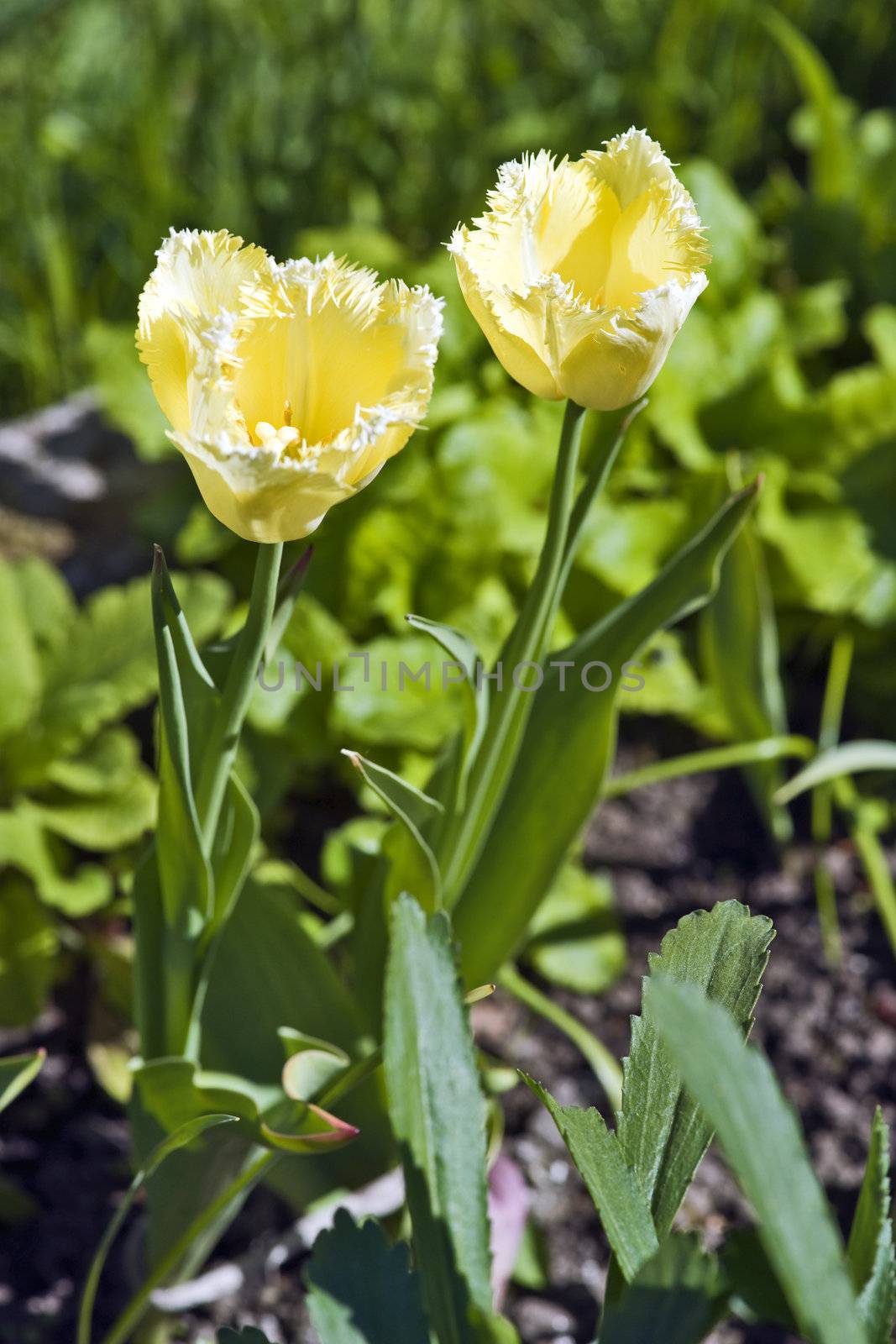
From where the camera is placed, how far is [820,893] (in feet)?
5.13

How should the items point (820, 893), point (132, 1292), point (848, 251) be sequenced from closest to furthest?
point (132, 1292) < point (820, 893) < point (848, 251)

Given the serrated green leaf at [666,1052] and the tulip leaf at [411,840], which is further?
the tulip leaf at [411,840]

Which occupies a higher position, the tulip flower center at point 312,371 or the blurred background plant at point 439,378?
the blurred background plant at point 439,378

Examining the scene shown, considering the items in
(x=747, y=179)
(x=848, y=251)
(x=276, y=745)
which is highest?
(x=747, y=179)

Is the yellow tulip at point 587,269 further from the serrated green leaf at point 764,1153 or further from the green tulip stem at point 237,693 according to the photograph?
the serrated green leaf at point 764,1153

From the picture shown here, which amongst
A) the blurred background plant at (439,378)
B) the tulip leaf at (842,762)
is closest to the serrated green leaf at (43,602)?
the blurred background plant at (439,378)

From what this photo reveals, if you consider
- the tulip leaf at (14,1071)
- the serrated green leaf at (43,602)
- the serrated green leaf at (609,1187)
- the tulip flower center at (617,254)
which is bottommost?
the serrated green leaf at (609,1187)

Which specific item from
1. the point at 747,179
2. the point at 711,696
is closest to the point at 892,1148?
the point at 711,696

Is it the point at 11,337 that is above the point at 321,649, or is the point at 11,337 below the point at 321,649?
above

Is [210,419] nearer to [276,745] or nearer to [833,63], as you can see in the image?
[276,745]

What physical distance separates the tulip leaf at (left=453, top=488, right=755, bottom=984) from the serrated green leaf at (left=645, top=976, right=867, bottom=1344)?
17.5 inches

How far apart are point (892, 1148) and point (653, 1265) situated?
97cm

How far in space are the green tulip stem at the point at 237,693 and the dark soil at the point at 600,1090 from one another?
58 centimetres

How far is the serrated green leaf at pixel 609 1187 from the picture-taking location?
24.3 inches
